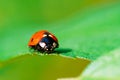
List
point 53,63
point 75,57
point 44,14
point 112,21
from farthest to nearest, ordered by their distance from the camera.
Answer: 1. point 44,14
2. point 53,63
3. point 112,21
4. point 75,57

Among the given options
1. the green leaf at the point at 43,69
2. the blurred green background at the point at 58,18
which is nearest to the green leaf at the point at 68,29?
the blurred green background at the point at 58,18

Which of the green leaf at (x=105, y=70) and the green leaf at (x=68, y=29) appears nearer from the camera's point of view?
the green leaf at (x=105, y=70)

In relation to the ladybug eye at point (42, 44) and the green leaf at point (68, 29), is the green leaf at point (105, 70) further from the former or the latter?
the ladybug eye at point (42, 44)

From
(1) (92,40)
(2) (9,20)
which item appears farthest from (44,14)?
(1) (92,40)

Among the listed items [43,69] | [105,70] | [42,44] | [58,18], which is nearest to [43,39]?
[42,44]

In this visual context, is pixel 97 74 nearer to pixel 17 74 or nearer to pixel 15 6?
pixel 17 74

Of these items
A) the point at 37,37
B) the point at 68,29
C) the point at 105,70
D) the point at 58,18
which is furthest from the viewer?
the point at 58,18

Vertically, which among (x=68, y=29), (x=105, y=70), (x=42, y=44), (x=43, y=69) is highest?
(x=68, y=29)

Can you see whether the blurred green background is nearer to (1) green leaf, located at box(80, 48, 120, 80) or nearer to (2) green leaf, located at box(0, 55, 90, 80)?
(2) green leaf, located at box(0, 55, 90, 80)

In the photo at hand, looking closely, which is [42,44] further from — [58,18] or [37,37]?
[58,18]
